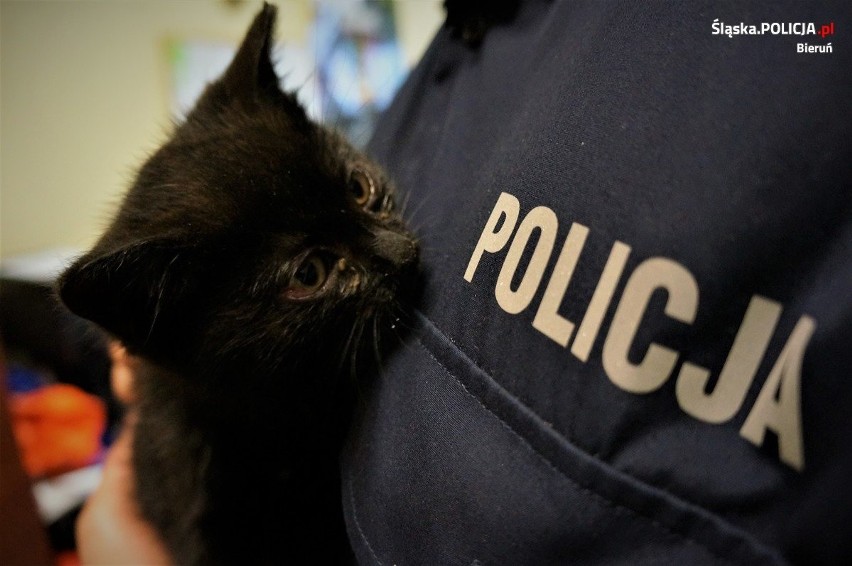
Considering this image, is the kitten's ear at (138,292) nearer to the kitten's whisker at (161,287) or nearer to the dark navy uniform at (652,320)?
the kitten's whisker at (161,287)

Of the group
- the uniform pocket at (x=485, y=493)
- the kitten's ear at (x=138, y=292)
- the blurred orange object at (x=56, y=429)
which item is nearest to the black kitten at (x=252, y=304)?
the kitten's ear at (x=138, y=292)

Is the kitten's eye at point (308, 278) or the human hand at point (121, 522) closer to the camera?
the kitten's eye at point (308, 278)

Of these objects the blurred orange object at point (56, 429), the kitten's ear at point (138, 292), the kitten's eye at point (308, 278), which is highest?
the kitten's eye at point (308, 278)

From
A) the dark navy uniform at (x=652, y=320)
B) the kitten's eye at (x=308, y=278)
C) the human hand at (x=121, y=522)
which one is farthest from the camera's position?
the human hand at (x=121, y=522)

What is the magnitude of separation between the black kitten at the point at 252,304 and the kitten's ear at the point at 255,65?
0.03 meters

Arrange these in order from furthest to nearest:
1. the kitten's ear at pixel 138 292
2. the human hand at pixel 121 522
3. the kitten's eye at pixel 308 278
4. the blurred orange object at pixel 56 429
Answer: the blurred orange object at pixel 56 429
the human hand at pixel 121 522
the kitten's eye at pixel 308 278
the kitten's ear at pixel 138 292

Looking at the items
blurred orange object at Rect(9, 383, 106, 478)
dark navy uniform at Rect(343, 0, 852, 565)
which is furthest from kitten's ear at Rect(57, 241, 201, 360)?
blurred orange object at Rect(9, 383, 106, 478)

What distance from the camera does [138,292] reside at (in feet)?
2.27

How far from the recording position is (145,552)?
39.0 inches

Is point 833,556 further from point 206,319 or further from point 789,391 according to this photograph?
point 206,319

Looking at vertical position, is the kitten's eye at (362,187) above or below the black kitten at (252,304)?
above

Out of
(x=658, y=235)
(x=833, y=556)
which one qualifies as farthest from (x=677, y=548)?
(x=658, y=235)

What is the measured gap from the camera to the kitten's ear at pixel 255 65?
0.88 m

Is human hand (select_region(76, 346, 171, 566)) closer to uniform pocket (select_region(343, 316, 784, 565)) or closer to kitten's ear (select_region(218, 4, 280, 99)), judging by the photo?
kitten's ear (select_region(218, 4, 280, 99))
